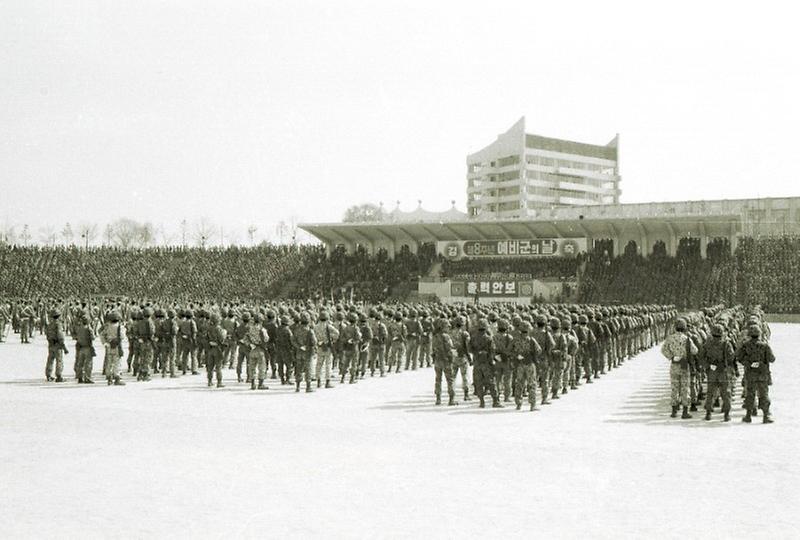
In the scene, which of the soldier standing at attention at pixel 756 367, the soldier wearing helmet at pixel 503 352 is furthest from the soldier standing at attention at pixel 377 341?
the soldier standing at attention at pixel 756 367

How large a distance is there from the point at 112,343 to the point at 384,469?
35.7 feet

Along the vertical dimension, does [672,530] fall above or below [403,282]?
below

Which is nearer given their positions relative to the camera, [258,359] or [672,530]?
[672,530]

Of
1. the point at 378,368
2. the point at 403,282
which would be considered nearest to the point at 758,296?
the point at 403,282

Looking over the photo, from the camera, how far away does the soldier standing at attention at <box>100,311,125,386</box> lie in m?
18.8

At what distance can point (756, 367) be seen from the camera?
14.2 meters

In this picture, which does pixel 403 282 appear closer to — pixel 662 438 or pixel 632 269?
pixel 632 269

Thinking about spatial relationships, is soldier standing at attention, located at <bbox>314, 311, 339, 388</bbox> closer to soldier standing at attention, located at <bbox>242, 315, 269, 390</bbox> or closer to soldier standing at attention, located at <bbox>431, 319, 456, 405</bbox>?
soldier standing at attention, located at <bbox>242, 315, 269, 390</bbox>

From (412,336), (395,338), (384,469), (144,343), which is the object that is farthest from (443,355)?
(144,343)

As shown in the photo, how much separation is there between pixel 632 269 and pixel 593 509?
51.0 m

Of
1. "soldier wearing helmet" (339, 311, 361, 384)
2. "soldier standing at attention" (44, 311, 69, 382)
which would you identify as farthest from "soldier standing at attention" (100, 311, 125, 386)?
"soldier wearing helmet" (339, 311, 361, 384)

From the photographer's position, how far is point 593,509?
8508mm

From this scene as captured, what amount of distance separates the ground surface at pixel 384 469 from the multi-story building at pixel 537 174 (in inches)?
4057

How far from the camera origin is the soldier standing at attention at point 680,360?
14.5 m
